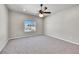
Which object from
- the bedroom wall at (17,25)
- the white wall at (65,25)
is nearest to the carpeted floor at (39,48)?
the white wall at (65,25)

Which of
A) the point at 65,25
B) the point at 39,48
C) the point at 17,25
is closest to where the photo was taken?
the point at 39,48

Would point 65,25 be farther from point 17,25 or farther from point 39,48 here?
point 17,25

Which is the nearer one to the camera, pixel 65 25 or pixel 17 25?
pixel 65 25

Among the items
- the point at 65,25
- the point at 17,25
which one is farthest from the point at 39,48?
the point at 17,25

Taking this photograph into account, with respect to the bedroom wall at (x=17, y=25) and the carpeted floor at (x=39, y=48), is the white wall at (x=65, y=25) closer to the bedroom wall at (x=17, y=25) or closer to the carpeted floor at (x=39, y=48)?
the carpeted floor at (x=39, y=48)

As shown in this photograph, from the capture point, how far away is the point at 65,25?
504 cm

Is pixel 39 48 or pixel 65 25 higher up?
pixel 65 25

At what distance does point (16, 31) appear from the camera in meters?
5.17

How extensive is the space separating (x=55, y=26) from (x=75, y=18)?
78.2 inches

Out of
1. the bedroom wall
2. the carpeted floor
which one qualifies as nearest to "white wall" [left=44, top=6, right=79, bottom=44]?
the carpeted floor

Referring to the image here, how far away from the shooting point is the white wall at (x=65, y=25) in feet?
14.0

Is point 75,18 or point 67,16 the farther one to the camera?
point 67,16
